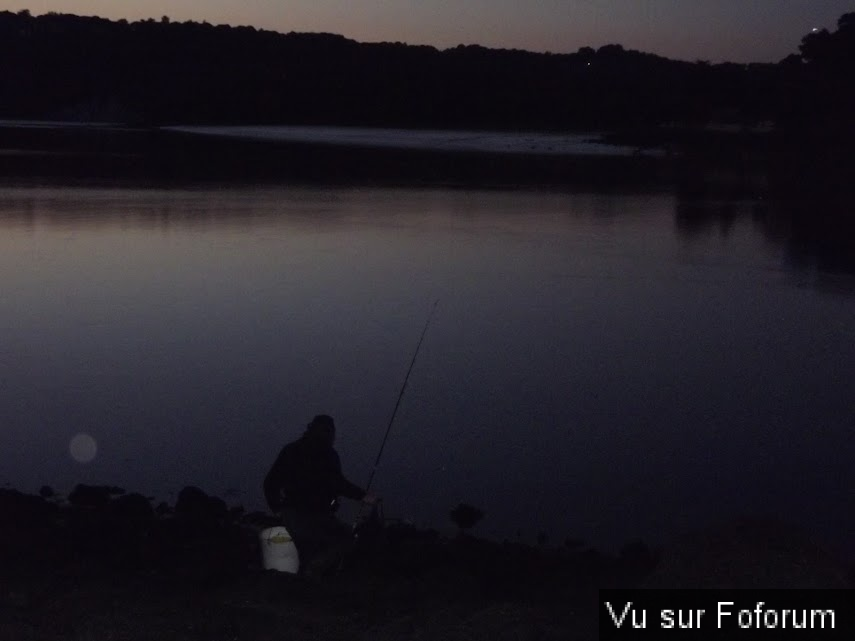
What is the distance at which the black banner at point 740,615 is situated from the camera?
4.34 m

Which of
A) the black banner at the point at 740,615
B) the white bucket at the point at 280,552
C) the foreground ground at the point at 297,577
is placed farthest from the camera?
the white bucket at the point at 280,552

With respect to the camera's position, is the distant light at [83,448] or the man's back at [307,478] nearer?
the man's back at [307,478]

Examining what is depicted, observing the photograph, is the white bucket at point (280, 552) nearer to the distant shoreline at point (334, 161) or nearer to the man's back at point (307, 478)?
the man's back at point (307, 478)

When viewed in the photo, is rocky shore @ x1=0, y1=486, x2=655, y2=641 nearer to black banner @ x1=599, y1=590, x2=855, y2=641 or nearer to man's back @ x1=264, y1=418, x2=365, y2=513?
man's back @ x1=264, y1=418, x2=365, y2=513

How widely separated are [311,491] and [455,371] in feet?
21.0

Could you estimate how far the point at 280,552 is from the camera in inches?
255

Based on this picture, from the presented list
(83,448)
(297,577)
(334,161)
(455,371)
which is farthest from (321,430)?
(334,161)

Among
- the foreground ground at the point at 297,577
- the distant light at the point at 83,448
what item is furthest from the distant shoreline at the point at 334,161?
the foreground ground at the point at 297,577

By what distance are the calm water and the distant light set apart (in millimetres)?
92

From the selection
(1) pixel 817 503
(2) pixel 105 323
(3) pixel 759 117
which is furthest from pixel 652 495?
(3) pixel 759 117

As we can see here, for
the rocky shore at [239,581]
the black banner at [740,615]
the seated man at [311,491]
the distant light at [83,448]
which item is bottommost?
the distant light at [83,448]

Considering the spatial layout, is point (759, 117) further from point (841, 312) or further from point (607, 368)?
point (607, 368)

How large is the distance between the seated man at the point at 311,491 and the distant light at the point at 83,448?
12.4 feet

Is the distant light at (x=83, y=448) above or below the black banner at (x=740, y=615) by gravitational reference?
below
